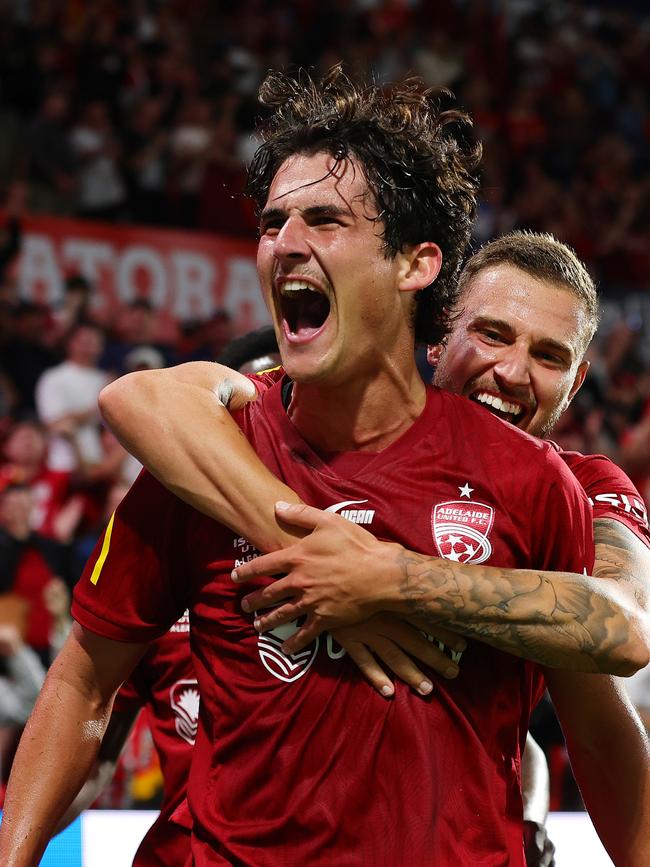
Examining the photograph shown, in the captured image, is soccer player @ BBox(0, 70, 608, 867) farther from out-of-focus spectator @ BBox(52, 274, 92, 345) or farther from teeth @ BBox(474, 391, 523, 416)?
out-of-focus spectator @ BBox(52, 274, 92, 345)

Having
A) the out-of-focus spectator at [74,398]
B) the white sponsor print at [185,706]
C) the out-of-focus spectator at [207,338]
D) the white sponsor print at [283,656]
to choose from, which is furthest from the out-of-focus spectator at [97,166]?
the white sponsor print at [283,656]

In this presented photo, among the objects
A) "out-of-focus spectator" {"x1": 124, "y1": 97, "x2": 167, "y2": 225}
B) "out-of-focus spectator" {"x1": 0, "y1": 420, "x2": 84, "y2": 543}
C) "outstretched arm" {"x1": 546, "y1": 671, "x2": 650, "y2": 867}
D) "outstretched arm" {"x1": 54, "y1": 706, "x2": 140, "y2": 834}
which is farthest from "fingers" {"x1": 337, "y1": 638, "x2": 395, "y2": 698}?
"out-of-focus spectator" {"x1": 124, "y1": 97, "x2": 167, "y2": 225}

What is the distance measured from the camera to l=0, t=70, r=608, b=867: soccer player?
2.07 metres

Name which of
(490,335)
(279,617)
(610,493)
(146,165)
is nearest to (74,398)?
(146,165)

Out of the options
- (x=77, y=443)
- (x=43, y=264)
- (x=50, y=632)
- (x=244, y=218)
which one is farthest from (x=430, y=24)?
(x=50, y=632)

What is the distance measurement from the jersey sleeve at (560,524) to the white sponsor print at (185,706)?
3.52ft

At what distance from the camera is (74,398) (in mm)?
7668

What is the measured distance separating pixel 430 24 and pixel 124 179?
494 centimetres

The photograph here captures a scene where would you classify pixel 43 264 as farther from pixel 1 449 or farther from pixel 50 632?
pixel 50 632

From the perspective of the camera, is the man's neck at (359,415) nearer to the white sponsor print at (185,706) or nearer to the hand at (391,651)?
the hand at (391,651)

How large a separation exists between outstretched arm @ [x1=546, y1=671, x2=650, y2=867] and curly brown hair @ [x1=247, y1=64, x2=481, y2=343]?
2.44ft

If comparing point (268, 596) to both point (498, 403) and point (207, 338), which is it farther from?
point (207, 338)

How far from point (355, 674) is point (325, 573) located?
20cm

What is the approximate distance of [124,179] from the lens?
9656mm
